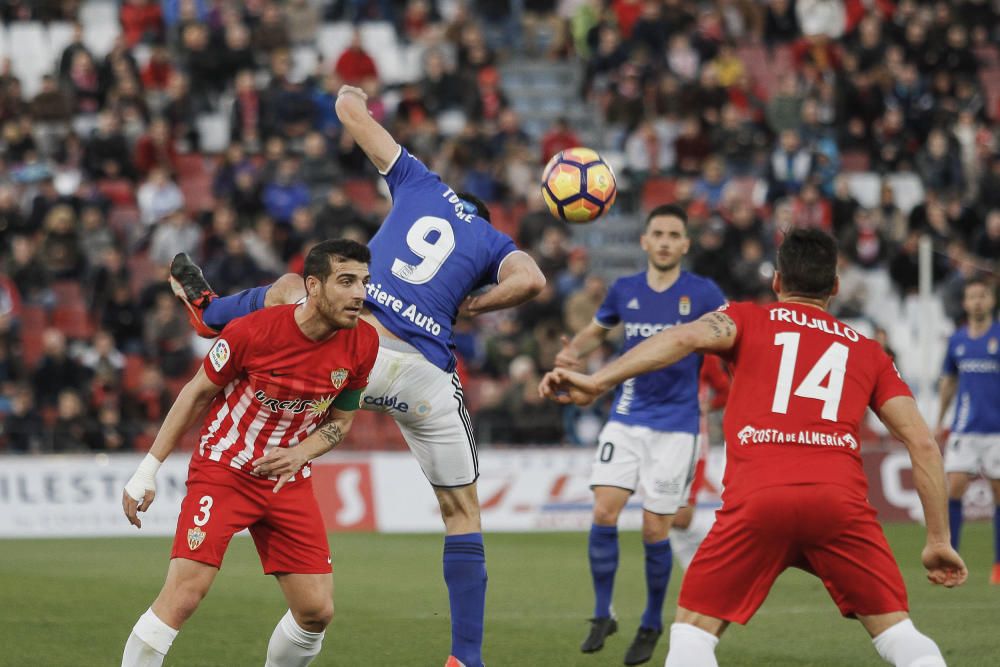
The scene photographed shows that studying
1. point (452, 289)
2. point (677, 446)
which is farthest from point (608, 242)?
point (452, 289)

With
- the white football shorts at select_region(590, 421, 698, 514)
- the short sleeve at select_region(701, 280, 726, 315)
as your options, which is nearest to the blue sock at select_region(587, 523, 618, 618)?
the white football shorts at select_region(590, 421, 698, 514)

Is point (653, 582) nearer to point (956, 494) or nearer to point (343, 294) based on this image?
point (343, 294)

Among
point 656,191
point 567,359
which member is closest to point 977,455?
point 567,359

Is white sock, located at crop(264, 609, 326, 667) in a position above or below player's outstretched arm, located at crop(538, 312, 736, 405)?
below

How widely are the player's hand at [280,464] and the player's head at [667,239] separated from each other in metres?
3.94

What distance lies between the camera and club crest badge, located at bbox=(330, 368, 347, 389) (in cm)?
738

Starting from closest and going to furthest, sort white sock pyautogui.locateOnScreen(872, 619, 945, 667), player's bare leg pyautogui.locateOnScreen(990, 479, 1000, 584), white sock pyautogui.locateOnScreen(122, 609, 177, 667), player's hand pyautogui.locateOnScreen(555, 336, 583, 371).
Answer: white sock pyautogui.locateOnScreen(872, 619, 945, 667) → white sock pyautogui.locateOnScreen(122, 609, 177, 667) → player's hand pyautogui.locateOnScreen(555, 336, 583, 371) → player's bare leg pyautogui.locateOnScreen(990, 479, 1000, 584)

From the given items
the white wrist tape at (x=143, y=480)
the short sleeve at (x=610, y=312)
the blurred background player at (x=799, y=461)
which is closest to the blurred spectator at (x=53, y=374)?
the short sleeve at (x=610, y=312)

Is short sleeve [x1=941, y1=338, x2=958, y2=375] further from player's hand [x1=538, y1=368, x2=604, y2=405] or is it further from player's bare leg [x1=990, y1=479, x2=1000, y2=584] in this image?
player's hand [x1=538, y1=368, x2=604, y2=405]

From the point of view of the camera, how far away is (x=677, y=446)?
10.5 meters

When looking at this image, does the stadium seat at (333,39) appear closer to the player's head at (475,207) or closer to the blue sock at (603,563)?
the blue sock at (603,563)

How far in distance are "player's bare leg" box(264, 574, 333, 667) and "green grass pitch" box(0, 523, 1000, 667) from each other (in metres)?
1.59

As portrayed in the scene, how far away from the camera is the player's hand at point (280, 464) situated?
287 inches

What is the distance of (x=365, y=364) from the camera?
297 inches
